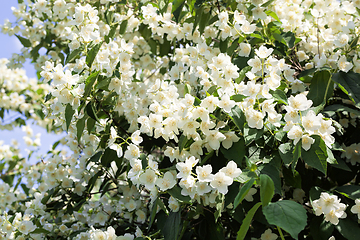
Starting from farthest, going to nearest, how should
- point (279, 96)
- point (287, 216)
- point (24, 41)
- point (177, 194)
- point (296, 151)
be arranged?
point (24, 41) → point (279, 96) → point (177, 194) → point (296, 151) → point (287, 216)

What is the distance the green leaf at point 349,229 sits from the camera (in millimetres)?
1257

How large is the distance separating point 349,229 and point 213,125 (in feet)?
2.36

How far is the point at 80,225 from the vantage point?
2035 mm

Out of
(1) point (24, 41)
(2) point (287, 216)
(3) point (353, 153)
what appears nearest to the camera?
(2) point (287, 216)

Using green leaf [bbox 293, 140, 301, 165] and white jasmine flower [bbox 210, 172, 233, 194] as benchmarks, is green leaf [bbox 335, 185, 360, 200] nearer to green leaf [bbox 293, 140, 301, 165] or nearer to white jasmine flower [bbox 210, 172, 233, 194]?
green leaf [bbox 293, 140, 301, 165]

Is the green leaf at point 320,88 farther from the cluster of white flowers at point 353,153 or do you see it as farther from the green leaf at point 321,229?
the green leaf at point 321,229

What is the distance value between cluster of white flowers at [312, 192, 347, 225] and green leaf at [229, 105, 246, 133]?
1.43 ft

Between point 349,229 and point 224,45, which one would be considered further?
point 224,45

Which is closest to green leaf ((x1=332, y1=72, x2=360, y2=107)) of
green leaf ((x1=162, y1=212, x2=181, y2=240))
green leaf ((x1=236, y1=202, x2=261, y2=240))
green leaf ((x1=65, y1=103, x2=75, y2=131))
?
green leaf ((x1=236, y1=202, x2=261, y2=240))

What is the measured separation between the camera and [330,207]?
124 cm

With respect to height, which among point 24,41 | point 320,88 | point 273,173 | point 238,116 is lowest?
point 273,173

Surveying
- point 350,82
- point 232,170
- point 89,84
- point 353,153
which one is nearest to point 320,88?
point 350,82

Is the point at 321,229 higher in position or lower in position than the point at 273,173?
lower

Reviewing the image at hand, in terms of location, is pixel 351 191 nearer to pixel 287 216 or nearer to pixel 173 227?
pixel 287 216
